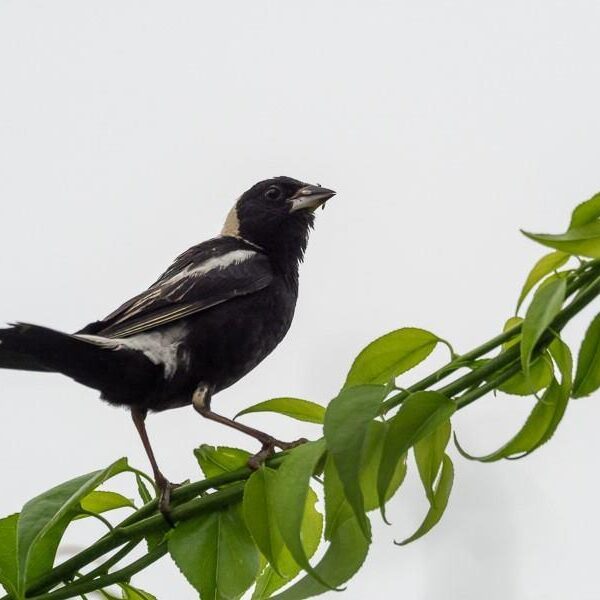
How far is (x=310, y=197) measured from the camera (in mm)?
4094

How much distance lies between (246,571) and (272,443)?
82 centimetres

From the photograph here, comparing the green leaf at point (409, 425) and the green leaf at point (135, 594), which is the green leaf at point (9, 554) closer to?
the green leaf at point (135, 594)

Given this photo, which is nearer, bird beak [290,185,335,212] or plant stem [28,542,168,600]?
plant stem [28,542,168,600]

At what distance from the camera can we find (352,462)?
1.33 metres

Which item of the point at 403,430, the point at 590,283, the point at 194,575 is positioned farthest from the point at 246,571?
the point at 590,283

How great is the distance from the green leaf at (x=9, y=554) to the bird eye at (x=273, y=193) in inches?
103

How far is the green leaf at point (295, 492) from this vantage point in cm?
141

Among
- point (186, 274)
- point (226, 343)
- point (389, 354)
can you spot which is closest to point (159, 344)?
point (226, 343)

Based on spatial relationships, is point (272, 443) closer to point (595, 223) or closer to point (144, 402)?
Result: point (144, 402)

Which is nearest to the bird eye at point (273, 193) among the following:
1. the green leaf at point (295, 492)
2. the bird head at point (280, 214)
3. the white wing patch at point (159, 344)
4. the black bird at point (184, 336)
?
the bird head at point (280, 214)

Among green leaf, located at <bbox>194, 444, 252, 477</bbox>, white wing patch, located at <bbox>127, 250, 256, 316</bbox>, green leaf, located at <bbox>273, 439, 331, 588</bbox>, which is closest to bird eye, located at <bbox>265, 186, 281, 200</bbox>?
white wing patch, located at <bbox>127, 250, 256, 316</bbox>

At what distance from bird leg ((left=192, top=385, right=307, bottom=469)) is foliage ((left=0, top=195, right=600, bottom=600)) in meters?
0.10

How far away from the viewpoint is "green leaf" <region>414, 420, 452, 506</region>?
1.54 meters

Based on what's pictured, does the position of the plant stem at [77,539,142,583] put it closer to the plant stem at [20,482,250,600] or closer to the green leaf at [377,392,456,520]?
the plant stem at [20,482,250,600]
